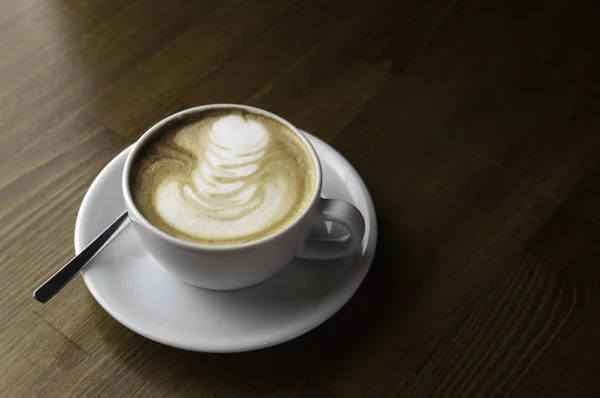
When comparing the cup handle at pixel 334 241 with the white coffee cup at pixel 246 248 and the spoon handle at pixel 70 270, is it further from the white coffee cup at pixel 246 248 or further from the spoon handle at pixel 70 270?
the spoon handle at pixel 70 270

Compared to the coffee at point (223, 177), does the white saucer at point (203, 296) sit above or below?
below

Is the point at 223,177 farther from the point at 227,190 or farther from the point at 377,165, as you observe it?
the point at 377,165

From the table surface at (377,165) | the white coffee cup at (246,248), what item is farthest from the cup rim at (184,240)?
the table surface at (377,165)

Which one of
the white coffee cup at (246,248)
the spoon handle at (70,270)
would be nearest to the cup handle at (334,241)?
the white coffee cup at (246,248)

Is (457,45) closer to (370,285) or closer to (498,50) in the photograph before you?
(498,50)

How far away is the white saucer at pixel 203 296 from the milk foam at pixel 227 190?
7 cm

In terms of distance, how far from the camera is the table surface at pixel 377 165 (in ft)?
1.96

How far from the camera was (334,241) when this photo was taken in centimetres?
63

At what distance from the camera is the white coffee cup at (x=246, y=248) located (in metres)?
0.56

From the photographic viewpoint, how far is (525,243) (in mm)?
697

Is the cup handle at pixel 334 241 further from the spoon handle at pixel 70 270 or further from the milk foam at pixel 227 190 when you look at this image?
the spoon handle at pixel 70 270

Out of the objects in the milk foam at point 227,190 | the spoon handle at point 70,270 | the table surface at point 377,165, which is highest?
the milk foam at point 227,190

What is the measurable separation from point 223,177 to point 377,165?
0.67 feet

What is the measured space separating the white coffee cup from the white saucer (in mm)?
16
